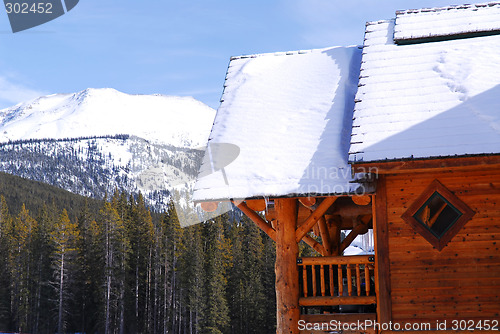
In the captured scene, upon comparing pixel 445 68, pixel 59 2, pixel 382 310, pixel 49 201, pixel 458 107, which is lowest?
pixel 382 310

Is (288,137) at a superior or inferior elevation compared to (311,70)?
inferior

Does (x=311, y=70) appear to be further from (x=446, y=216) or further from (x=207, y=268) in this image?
(x=207, y=268)

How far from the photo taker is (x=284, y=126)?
467 inches

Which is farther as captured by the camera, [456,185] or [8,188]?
[8,188]

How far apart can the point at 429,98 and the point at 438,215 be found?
2031mm

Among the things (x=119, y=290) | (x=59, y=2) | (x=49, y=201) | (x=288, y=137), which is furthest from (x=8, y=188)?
(x=288, y=137)

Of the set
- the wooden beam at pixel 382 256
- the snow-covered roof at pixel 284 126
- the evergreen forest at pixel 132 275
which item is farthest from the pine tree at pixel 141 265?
the wooden beam at pixel 382 256

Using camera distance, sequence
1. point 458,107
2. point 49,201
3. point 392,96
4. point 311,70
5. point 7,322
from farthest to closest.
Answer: point 49,201 → point 7,322 → point 311,70 → point 392,96 → point 458,107

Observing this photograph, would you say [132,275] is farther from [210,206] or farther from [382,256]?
[382,256]

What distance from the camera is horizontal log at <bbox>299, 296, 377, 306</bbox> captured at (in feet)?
34.0

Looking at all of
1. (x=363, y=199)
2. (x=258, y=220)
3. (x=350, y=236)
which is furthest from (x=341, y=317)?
(x=350, y=236)

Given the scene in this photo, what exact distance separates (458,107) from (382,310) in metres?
3.58

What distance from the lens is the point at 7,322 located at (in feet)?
218

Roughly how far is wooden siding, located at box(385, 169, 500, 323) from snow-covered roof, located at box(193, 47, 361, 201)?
1414 mm
